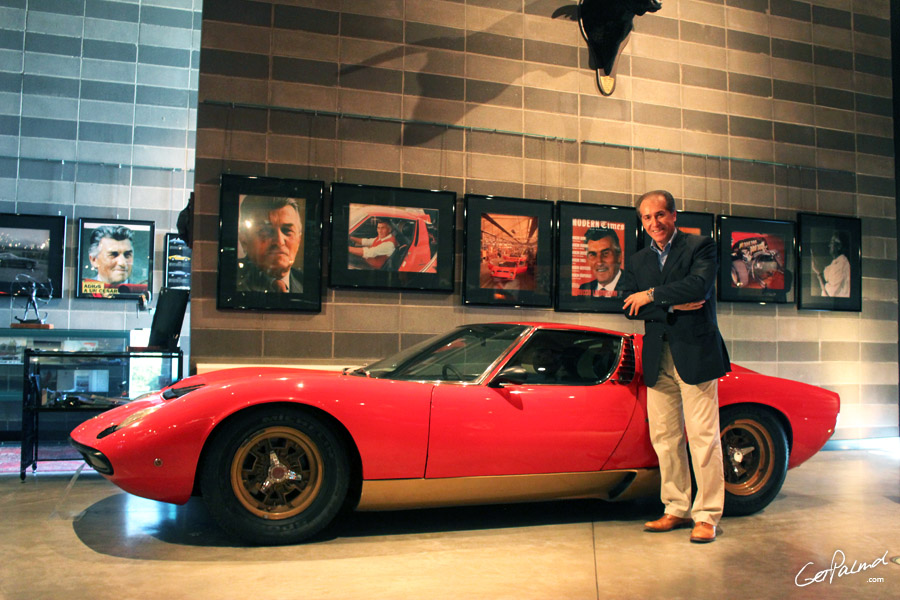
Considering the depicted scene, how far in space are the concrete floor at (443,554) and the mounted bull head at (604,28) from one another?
12.8 feet

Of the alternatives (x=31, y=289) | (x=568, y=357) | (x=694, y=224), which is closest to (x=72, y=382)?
(x=31, y=289)

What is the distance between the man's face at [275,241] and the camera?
16.9 ft

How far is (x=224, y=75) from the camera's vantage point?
5.17m

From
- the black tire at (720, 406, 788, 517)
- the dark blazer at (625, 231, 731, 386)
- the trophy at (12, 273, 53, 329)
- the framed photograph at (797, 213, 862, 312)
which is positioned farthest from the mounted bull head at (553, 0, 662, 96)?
the trophy at (12, 273, 53, 329)

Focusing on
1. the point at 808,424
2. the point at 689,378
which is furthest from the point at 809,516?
the point at 689,378

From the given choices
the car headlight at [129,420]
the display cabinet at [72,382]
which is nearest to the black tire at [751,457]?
the car headlight at [129,420]

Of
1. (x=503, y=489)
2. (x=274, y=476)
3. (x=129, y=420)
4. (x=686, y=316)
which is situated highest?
(x=686, y=316)

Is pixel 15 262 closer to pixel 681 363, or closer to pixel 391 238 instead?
pixel 391 238

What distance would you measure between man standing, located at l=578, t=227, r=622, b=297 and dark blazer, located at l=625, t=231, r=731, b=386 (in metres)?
2.39

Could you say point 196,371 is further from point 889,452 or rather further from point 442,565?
point 889,452

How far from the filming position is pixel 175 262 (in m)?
7.27

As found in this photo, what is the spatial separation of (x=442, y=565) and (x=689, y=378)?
1504 millimetres

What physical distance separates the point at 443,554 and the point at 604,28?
4823 millimetres

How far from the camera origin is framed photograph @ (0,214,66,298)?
22.0 feet
